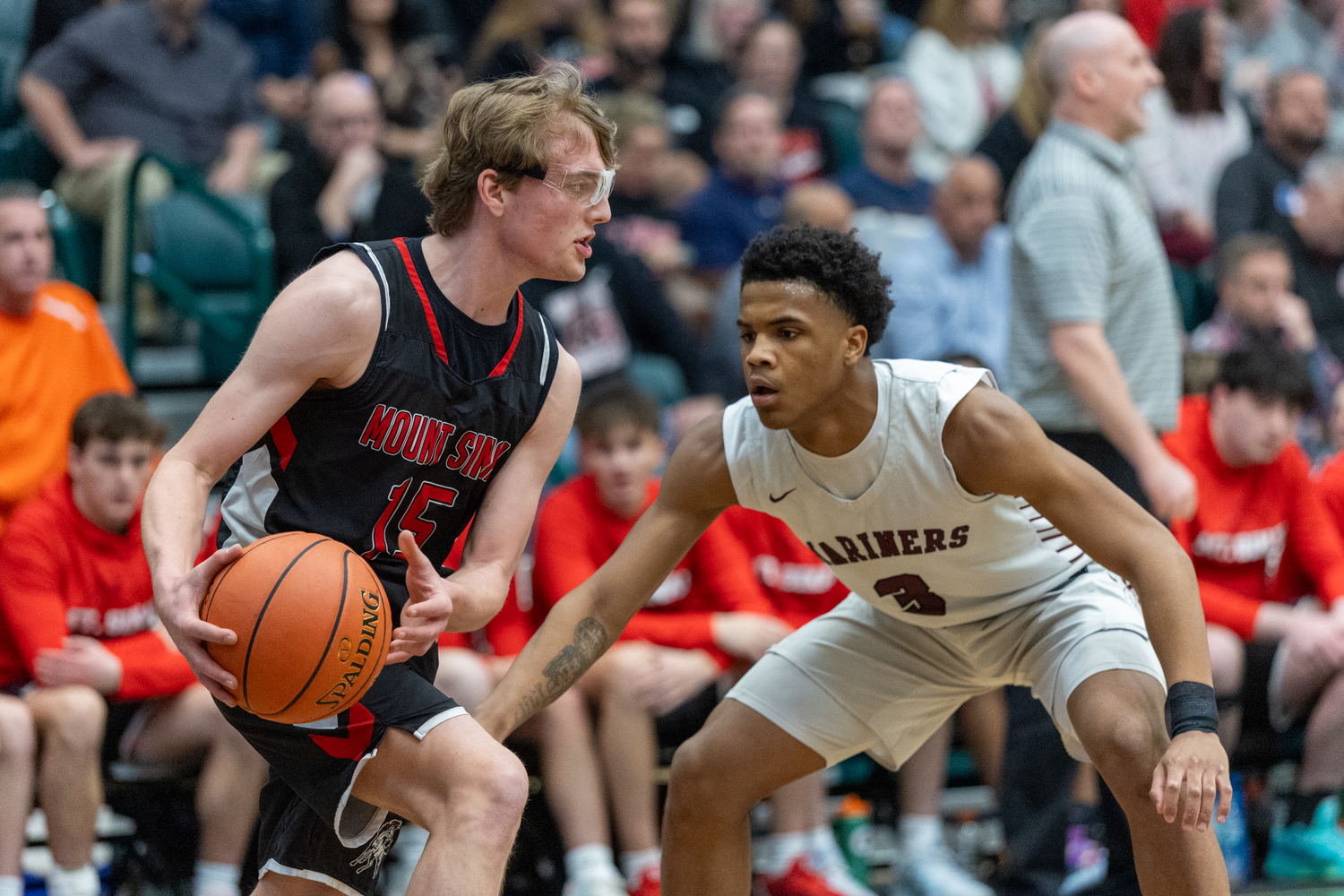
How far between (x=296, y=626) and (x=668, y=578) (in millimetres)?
2417

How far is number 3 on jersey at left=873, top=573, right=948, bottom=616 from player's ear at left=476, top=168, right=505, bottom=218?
4.06 ft

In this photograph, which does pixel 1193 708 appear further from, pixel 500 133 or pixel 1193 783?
pixel 500 133

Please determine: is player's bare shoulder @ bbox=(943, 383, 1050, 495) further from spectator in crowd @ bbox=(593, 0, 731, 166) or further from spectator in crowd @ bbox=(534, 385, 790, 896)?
spectator in crowd @ bbox=(593, 0, 731, 166)

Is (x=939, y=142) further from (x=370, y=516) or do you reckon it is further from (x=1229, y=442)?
(x=370, y=516)

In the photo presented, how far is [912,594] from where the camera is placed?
354 cm

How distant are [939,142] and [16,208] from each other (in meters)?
5.36

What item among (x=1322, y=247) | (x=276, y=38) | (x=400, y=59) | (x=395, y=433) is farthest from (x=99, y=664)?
(x=1322, y=247)

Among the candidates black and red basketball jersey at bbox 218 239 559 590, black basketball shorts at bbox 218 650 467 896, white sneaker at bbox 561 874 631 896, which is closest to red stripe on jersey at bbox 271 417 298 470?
black and red basketball jersey at bbox 218 239 559 590

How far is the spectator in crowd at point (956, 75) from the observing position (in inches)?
347

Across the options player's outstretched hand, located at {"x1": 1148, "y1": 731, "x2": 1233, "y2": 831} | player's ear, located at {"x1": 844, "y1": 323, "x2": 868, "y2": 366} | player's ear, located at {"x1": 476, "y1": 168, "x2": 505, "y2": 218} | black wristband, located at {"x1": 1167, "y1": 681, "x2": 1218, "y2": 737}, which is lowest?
player's outstretched hand, located at {"x1": 1148, "y1": 731, "x2": 1233, "y2": 831}

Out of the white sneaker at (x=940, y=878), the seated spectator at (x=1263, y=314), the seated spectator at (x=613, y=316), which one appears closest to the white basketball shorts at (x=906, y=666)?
the white sneaker at (x=940, y=878)

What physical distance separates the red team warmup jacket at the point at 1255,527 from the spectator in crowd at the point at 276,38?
15.7 feet

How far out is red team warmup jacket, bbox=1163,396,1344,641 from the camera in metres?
5.59

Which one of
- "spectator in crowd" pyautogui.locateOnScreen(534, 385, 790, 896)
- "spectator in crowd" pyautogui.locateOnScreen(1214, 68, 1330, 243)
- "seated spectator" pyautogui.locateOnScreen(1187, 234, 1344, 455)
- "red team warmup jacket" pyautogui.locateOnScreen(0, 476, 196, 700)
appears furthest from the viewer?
"spectator in crowd" pyautogui.locateOnScreen(1214, 68, 1330, 243)
